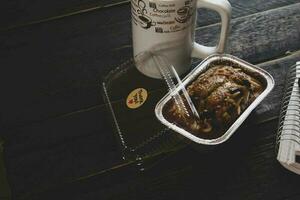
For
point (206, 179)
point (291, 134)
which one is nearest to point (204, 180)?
point (206, 179)

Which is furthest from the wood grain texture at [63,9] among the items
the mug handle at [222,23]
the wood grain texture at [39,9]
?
the mug handle at [222,23]

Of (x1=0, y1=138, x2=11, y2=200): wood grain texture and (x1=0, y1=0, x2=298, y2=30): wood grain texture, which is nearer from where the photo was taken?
(x1=0, y1=138, x2=11, y2=200): wood grain texture

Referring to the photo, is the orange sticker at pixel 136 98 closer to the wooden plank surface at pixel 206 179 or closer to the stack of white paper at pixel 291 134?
the wooden plank surface at pixel 206 179

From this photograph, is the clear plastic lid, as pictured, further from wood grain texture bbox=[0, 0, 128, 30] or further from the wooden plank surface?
wood grain texture bbox=[0, 0, 128, 30]

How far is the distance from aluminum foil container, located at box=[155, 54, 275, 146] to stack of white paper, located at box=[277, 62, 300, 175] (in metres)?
0.05

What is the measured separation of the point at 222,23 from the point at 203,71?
85mm

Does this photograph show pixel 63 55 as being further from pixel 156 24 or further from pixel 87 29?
pixel 156 24

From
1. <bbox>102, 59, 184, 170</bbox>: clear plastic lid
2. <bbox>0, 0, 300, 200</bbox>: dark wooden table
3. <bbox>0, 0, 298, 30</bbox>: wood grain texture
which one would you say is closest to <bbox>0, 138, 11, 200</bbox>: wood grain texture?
<bbox>0, 0, 300, 200</bbox>: dark wooden table

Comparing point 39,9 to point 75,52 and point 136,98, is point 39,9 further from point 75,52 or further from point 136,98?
point 136,98

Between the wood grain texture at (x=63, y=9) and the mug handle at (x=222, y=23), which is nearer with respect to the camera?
the mug handle at (x=222, y=23)

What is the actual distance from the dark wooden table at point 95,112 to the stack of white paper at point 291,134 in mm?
17

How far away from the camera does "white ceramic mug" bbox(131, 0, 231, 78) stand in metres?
0.71

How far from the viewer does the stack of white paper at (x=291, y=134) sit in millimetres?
676

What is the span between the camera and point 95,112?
77 centimetres
